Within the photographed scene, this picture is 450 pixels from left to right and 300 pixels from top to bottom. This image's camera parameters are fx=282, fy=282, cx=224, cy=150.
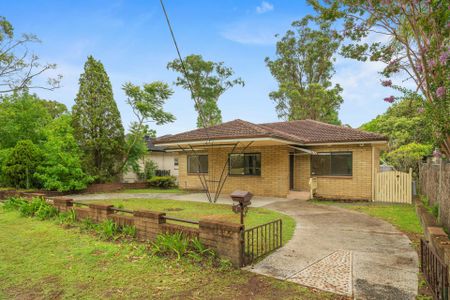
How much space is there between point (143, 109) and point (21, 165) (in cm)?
741

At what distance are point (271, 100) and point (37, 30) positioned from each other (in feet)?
75.6

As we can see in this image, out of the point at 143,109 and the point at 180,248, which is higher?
the point at 143,109

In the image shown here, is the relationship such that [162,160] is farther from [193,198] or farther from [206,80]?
[193,198]

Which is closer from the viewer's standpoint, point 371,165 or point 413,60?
point 413,60

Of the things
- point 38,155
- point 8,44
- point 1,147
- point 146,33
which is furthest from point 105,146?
point 146,33

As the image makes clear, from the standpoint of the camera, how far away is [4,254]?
5352 mm

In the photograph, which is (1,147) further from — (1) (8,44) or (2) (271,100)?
(2) (271,100)

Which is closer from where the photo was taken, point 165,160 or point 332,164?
point 332,164

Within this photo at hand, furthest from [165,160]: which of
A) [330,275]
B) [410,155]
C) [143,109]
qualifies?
[330,275]

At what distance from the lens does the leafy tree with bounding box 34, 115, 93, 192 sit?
48.2 ft

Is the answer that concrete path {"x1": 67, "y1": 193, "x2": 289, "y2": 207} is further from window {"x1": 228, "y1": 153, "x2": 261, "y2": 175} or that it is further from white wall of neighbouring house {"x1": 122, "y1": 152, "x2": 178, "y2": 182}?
white wall of neighbouring house {"x1": 122, "y1": 152, "x2": 178, "y2": 182}

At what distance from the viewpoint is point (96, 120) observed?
1759 cm

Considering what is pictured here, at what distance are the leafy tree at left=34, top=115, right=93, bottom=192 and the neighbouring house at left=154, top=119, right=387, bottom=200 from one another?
5.42 meters

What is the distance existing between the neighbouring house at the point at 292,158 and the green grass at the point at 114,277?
23.2 feet
